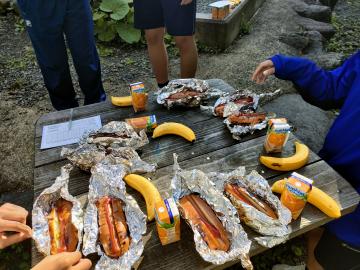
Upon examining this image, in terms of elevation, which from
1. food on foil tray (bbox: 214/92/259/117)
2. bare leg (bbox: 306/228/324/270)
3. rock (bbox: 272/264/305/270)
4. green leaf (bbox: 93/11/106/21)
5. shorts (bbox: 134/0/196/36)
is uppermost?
shorts (bbox: 134/0/196/36)

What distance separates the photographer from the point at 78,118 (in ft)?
6.70

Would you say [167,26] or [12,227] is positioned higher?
[167,26]

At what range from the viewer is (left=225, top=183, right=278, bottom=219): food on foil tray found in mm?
1376

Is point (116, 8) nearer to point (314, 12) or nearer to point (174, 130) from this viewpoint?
point (314, 12)

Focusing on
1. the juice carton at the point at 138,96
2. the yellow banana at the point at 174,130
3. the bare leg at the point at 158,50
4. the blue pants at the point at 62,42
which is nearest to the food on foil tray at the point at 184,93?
the juice carton at the point at 138,96

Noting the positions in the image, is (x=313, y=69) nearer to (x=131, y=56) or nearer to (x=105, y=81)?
(x=105, y=81)

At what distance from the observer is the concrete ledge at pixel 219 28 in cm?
433

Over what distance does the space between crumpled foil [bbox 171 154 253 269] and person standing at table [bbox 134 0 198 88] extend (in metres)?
1.66

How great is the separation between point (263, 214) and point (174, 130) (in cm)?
75

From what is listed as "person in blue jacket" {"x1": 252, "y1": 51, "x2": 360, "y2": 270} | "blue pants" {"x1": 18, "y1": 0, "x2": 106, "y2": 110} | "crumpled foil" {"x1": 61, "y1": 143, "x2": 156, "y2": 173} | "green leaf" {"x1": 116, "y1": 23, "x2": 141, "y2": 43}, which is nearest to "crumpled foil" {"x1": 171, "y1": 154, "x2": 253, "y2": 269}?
"crumpled foil" {"x1": 61, "y1": 143, "x2": 156, "y2": 173}

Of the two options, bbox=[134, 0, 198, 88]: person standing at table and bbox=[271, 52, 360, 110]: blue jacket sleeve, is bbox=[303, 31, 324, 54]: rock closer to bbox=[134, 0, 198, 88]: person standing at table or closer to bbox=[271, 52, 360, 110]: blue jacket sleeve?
bbox=[134, 0, 198, 88]: person standing at table

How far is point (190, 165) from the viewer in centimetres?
164

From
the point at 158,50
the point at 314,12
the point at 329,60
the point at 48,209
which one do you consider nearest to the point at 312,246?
the point at 48,209

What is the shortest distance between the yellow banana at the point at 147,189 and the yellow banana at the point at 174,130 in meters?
0.38
